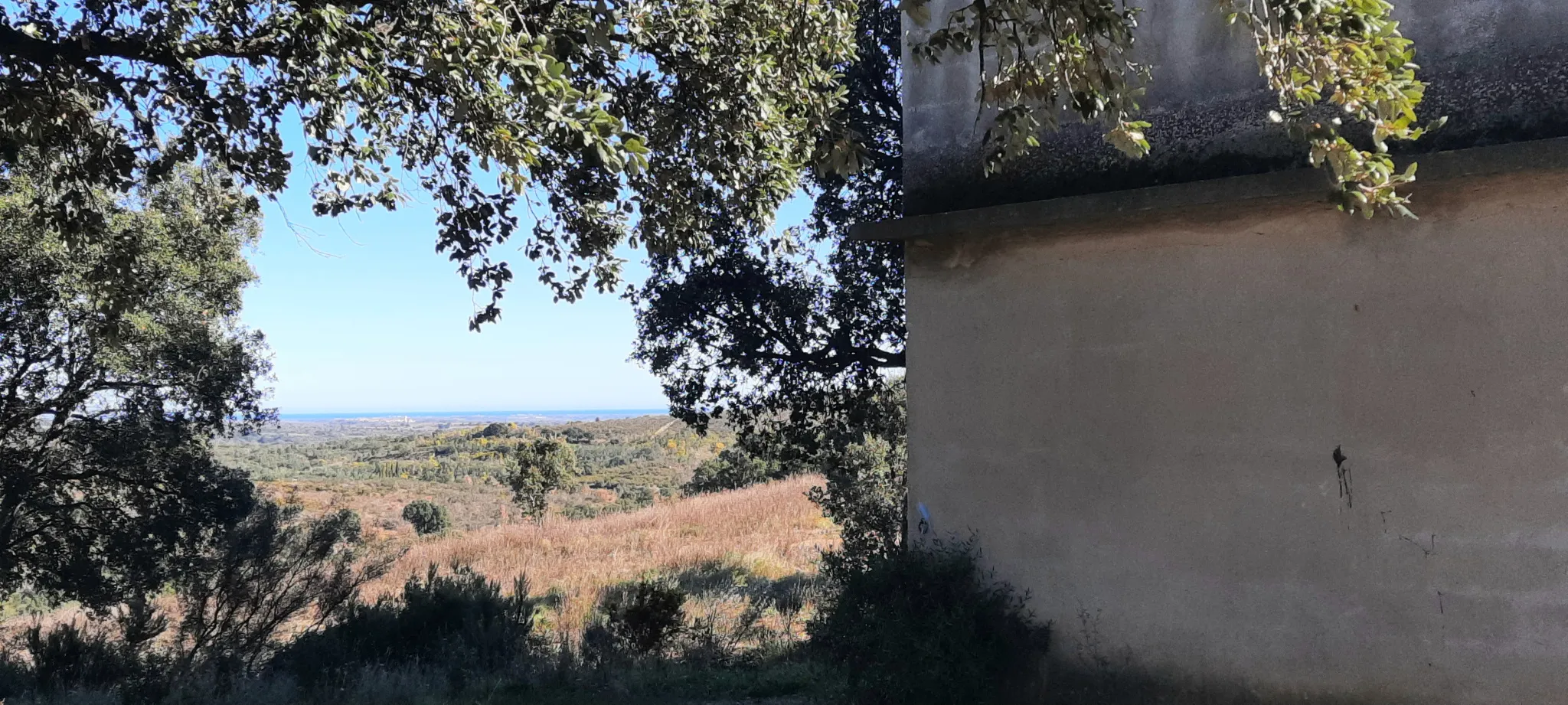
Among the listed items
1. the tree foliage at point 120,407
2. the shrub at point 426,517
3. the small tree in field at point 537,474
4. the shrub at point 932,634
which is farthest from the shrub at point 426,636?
the shrub at point 426,517

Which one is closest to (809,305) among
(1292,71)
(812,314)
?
(812,314)

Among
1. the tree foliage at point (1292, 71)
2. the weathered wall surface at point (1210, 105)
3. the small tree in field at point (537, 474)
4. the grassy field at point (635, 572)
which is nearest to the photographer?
the tree foliage at point (1292, 71)

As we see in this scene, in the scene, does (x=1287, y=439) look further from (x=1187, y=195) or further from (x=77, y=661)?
(x=77, y=661)

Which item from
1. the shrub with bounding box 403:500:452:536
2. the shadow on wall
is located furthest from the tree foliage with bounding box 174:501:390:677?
the shrub with bounding box 403:500:452:536

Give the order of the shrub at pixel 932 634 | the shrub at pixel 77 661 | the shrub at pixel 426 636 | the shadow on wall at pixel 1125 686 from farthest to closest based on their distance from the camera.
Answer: the shrub at pixel 77 661 → the shrub at pixel 426 636 → the shrub at pixel 932 634 → the shadow on wall at pixel 1125 686

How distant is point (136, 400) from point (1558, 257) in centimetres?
1274

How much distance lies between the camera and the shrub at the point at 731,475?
27.8 m

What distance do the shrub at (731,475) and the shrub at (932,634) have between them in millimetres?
21016

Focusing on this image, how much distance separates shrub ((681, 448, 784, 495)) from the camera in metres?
27.8

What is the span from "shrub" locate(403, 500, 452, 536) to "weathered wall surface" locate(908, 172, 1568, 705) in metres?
26.5

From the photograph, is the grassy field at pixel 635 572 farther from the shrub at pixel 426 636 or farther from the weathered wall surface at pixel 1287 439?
the weathered wall surface at pixel 1287 439

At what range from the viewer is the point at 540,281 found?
7.64 meters

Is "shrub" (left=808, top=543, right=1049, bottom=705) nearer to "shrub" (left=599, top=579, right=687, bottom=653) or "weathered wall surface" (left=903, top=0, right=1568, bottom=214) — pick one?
"weathered wall surface" (left=903, top=0, right=1568, bottom=214)

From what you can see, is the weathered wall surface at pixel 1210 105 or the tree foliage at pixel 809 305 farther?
the tree foliage at pixel 809 305
